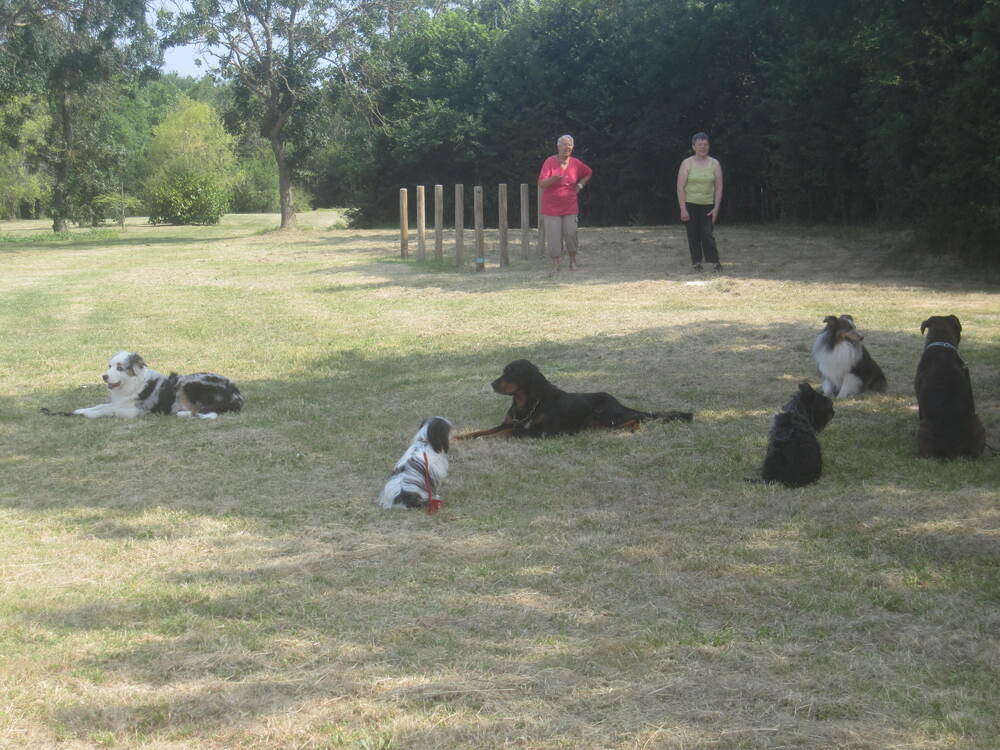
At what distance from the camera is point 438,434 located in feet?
20.2

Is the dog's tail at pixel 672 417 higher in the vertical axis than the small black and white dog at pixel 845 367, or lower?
lower

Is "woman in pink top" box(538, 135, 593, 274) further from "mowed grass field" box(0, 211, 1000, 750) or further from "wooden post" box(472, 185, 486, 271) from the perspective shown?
"mowed grass field" box(0, 211, 1000, 750)

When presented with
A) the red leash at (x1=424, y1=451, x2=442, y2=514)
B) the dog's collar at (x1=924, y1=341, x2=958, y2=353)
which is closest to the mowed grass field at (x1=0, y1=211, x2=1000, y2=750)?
the red leash at (x1=424, y1=451, x2=442, y2=514)

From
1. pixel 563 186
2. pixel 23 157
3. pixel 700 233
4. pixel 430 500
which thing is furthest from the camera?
pixel 23 157

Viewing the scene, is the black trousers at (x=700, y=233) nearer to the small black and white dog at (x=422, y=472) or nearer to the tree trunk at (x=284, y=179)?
the small black and white dog at (x=422, y=472)

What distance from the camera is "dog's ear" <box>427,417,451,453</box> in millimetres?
6113

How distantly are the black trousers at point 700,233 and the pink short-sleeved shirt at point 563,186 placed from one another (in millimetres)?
1723

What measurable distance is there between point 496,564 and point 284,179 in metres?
28.5

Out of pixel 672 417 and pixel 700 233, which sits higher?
pixel 700 233

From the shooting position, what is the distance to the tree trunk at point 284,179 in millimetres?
30578

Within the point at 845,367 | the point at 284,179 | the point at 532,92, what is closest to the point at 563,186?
the point at 845,367

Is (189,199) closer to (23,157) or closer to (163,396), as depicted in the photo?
(23,157)

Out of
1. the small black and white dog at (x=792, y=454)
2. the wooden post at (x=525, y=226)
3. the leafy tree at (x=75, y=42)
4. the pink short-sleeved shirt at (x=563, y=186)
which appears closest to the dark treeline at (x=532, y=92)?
the leafy tree at (x=75, y=42)

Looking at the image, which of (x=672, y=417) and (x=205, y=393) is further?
(x=205, y=393)
